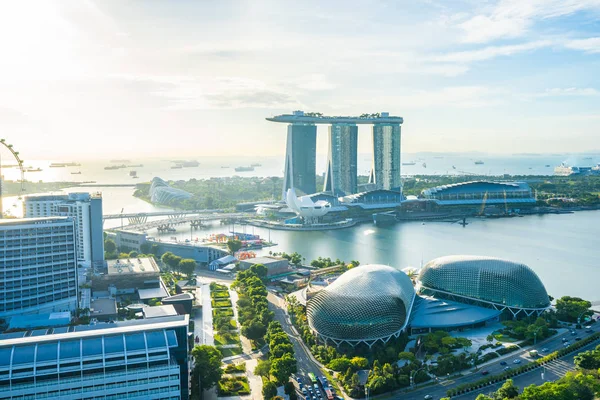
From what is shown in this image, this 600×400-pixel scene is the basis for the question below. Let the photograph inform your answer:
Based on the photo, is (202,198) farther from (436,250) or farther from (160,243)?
(436,250)

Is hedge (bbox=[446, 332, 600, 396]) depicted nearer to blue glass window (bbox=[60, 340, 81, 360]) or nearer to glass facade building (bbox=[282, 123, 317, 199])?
blue glass window (bbox=[60, 340, 81, 360])

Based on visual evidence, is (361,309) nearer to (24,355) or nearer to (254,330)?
(254,330)

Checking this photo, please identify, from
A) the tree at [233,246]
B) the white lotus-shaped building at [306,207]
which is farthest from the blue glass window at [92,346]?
the white lotus-shaped building at [306,207]

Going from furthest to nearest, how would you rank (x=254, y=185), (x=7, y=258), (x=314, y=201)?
1. (x=254, y=185)
2. (x=314, y=201)
3. (x=7, y=258)

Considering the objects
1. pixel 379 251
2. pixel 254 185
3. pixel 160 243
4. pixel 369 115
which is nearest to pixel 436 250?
pixel 379 251

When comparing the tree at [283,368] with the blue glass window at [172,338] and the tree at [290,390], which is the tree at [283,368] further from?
the blue glass window at [172,338]
